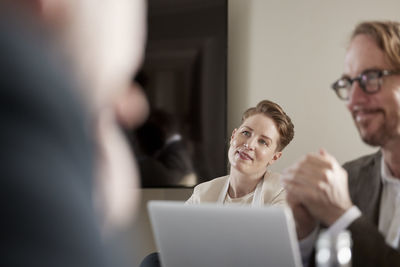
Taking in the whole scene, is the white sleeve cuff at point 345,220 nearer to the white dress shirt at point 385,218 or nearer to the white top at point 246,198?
the white dress shirt at point 385,218

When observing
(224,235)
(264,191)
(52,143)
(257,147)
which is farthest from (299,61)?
(52,143)

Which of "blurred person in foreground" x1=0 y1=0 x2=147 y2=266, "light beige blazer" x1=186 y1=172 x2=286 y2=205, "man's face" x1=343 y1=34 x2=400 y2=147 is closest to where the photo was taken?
"blurred person in foreground" x1=0 y1=0 x2=147 y2=266

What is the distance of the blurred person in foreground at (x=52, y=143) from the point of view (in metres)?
0.38

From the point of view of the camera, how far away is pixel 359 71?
161 centimetres

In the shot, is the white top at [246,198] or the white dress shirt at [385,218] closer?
the white dress shirt at [385,218]

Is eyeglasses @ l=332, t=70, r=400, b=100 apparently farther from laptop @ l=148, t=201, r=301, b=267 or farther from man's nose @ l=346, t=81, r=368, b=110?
laptop @ l=148, t=201, r=301, b=267

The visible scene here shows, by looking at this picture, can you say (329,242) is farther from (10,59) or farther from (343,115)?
(343,115)

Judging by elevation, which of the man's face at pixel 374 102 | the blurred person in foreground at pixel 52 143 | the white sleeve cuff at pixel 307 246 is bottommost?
the white sleeve cuff at pixel 307 246

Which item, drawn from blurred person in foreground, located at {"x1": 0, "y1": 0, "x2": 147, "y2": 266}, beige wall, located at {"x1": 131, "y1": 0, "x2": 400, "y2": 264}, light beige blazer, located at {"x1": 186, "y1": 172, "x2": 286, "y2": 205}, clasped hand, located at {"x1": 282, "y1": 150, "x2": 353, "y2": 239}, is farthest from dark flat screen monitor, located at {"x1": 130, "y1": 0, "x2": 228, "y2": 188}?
blurred person in foreground, located at {"x1": 0, "y1": 0, "x2": 147, "y2": 266}

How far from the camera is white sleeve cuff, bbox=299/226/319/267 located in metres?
1.58

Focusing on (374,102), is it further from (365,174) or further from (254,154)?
(254,154)

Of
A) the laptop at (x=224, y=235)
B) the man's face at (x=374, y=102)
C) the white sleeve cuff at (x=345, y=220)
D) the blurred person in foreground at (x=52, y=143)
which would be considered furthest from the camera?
the man's face at (x=374, y=102)

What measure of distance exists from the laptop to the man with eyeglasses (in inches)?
5.7

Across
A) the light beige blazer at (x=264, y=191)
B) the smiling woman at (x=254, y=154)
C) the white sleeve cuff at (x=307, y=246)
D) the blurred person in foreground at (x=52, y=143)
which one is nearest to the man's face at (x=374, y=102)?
the white sleeve cuff at (x=307, y=246)
